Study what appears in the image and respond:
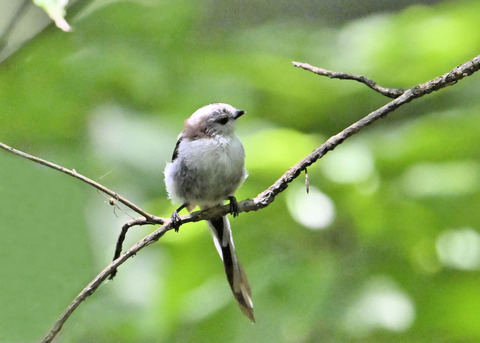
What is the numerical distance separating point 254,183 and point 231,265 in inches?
14.3

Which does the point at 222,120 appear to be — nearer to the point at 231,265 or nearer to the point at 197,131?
the point at 197,131

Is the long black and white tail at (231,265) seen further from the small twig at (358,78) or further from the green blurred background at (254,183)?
the small twig at (358,78)

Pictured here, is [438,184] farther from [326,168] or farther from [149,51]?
[149,51]

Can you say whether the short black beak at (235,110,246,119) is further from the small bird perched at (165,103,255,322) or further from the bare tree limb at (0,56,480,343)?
the bare tree limb at (0,56,480,343)

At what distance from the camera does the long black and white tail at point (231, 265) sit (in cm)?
221

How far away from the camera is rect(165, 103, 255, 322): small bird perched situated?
243 cm

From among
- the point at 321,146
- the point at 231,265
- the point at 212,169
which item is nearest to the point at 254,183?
the point at 212,169

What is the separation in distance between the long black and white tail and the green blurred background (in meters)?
0.05

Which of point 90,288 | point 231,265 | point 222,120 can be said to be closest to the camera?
point 90,288

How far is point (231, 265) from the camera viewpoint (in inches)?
94.3

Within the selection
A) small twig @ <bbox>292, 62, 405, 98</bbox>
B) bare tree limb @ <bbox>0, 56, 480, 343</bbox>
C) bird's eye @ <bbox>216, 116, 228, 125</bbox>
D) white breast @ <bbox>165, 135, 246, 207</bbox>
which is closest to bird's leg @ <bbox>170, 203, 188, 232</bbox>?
white breast @ <bbox>165, 135, 246, 207</bbox>

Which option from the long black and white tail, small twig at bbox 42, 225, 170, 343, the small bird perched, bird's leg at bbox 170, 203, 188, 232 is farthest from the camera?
the small bird perched

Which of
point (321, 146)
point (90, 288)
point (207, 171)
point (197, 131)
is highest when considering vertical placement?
point (197, 131)

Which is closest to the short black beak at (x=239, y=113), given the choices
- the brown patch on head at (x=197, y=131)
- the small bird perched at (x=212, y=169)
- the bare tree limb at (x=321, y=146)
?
the small bird perched at (x=212, y=169)
